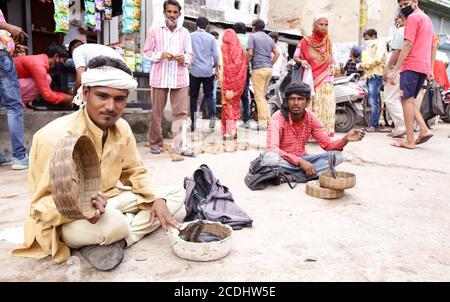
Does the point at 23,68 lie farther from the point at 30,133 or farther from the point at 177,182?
the point at 177,182

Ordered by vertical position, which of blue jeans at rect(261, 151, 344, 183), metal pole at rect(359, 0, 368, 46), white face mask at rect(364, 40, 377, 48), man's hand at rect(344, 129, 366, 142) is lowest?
blue jeans at rect(261, 151, 344, 183)

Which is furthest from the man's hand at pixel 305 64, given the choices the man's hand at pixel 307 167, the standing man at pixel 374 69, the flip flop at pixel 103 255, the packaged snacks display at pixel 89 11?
the flip flop at pixel 103 255

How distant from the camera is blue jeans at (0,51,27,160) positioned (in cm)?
385

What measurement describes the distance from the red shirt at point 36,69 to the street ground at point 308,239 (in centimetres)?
107

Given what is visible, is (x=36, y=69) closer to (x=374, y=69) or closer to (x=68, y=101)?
(x=68, y=101)

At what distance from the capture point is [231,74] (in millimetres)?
5996

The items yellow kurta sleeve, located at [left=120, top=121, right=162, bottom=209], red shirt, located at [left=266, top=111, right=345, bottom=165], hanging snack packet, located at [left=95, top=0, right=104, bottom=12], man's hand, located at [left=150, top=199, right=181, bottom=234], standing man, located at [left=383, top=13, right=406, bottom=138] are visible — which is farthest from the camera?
hanging snack packet, located at [left=95, top=0, right=104, bottom=12]

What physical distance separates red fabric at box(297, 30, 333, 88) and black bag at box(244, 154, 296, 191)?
2251 mm

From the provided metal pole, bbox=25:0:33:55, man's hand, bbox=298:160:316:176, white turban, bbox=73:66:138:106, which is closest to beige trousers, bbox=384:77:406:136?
man's hand, bbox=298:160:316:176

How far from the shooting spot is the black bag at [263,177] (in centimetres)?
348

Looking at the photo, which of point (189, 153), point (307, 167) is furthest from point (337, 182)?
point (189, 153)

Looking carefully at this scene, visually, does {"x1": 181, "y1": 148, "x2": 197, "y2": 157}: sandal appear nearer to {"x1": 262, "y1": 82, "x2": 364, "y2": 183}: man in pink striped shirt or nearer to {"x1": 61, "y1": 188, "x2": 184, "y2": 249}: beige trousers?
{"x1": 262, "y1": 82, "x2": 364, "y2": 183}: man in pink striped shirt

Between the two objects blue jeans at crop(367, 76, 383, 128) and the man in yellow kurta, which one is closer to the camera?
the man in yellow kurta
